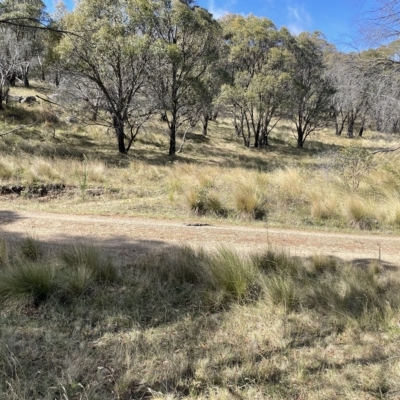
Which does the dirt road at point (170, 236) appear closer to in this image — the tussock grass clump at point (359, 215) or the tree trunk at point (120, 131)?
the tussock grass clump at point (359, 215)

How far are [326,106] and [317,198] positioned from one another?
27227mm

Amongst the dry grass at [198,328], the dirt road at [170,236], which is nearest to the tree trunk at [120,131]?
the dirt road at [170,236]

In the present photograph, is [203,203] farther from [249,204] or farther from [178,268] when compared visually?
[178,268]

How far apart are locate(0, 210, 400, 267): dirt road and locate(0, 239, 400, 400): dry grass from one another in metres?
0.90

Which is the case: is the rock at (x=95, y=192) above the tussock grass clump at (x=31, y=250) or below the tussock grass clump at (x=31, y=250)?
above

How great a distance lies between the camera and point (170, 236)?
653cm

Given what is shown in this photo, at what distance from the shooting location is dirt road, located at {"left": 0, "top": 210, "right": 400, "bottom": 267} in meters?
5.91

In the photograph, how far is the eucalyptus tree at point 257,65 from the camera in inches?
1013

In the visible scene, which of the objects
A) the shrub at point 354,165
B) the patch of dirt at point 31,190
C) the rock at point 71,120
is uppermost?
the rock at point 71,120

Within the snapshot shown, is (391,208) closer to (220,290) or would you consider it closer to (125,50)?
(220,290)

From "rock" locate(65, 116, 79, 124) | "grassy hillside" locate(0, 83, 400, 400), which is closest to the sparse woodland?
"grassy hillside" locate(0, 83, 400, 400)

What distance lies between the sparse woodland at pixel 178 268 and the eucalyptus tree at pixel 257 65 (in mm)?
4936

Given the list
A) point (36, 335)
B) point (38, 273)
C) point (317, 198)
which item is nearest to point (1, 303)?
point (38, 273)

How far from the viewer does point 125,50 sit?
16031 mm
